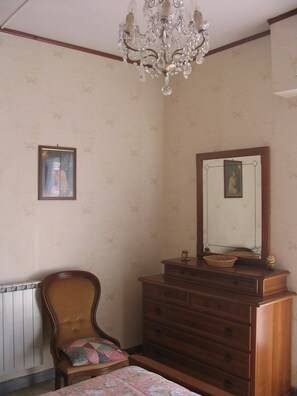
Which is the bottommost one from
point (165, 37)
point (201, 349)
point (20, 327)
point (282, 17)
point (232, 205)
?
point (201, 349)

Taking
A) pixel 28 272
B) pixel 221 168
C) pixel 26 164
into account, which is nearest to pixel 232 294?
pixel 221 168

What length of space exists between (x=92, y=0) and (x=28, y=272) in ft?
6.74

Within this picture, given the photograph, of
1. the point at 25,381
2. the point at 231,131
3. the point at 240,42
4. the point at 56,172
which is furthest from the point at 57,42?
the point at 25,381

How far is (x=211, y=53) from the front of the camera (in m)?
3.57

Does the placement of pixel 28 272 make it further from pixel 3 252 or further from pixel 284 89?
pixel 284 89

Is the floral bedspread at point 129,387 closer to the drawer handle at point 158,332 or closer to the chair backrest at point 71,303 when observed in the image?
the chair backrest at point 71,303

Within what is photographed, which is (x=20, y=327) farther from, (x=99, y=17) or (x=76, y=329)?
(x=99, y=17)

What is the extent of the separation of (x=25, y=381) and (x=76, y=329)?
565 mm

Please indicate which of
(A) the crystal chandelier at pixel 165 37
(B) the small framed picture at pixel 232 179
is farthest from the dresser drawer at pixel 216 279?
(A) the crystal chandelier at pixel 165 37

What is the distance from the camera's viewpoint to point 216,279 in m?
3.02

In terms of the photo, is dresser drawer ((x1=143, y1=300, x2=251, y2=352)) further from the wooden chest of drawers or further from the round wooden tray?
the round wooden tray

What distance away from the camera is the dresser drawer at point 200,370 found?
107 inches

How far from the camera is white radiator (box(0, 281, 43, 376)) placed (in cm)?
297

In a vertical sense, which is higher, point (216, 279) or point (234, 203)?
point (234, 203)
